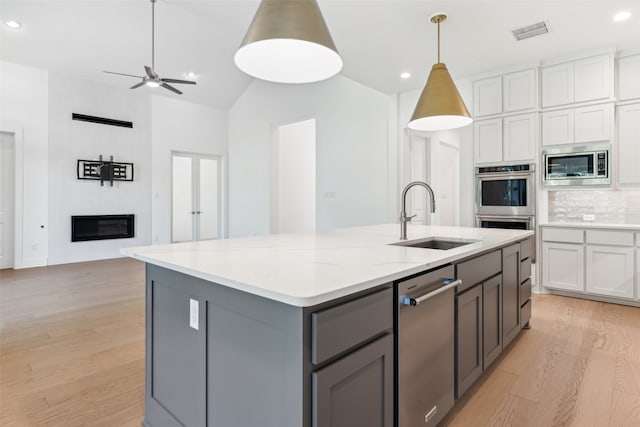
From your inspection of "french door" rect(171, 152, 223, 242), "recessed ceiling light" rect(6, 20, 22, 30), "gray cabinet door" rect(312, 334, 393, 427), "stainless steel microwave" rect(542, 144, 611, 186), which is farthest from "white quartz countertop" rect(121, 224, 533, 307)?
"french door" rect(171, 152, 223, 242)

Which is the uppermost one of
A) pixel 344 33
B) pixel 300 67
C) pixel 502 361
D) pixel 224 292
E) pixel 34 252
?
pixel 344 33

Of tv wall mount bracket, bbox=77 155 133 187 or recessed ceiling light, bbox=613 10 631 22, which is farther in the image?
tv wall mount bracket, bbox=77 155 133 187

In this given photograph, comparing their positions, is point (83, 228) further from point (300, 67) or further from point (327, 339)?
point (327, 339)

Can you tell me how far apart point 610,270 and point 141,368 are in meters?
4.63

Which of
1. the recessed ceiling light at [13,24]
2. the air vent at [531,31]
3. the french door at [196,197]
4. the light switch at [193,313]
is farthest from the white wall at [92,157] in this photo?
the air vent at [531,31]

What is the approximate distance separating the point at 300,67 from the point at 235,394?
5.04 ft

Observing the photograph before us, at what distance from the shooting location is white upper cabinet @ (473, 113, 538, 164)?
428cm

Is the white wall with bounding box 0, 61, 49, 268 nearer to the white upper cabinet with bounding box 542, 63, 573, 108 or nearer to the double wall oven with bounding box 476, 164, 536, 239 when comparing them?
the double wall oven with bounding box 476, 164, 536, 239

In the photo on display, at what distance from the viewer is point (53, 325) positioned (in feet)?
10.3

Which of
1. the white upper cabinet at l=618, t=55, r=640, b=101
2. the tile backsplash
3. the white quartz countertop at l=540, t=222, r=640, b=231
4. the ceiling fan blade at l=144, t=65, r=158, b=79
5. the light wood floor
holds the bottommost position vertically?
the light wood floor

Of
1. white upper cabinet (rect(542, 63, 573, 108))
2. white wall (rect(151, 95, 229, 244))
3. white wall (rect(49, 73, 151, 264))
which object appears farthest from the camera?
white wall (rect(151, 95, 229, 244))

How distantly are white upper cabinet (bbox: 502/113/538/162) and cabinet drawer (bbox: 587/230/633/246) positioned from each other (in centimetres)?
110

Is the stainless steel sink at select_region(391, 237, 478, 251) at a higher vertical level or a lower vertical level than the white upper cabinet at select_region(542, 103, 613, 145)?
lower

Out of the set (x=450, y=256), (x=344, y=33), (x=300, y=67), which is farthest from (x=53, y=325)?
(x=344, y=33)
